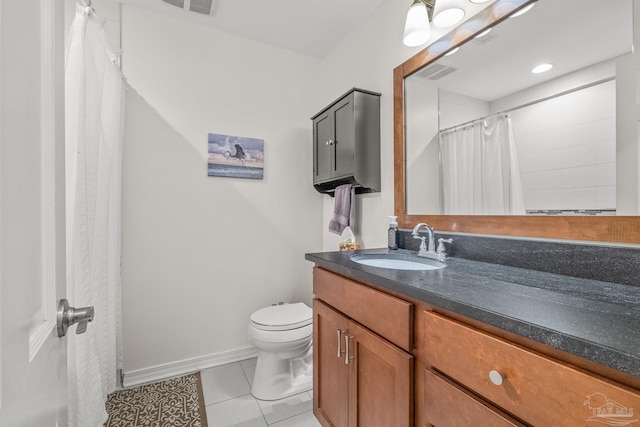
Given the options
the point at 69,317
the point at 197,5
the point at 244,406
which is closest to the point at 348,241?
the point at 244,406

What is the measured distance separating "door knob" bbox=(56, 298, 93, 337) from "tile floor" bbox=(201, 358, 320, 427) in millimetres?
1286

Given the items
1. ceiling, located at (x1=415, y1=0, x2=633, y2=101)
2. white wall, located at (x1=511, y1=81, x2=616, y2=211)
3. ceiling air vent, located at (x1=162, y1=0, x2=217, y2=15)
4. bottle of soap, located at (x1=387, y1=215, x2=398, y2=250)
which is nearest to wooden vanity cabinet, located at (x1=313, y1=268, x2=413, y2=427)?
bottle of soap, located at (x1=387, y1=215, x2=398, y2=250)

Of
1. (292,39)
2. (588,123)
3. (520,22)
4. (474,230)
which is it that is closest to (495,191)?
(474,230)

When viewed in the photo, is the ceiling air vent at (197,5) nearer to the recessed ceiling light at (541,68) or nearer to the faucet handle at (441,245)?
the recessed ceiling light at (541,68)

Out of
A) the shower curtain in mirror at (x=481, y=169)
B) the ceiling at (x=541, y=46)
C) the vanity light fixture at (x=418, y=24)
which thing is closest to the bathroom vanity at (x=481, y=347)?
the shower curtain in mirror at (x=481, y=169)

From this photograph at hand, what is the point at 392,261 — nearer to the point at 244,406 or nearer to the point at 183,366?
the point at 244,406

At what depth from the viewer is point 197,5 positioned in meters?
1.87

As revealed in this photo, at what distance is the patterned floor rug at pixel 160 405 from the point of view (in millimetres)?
1511

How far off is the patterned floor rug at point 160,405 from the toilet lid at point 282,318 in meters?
0.57

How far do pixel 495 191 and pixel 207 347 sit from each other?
215 centimetres

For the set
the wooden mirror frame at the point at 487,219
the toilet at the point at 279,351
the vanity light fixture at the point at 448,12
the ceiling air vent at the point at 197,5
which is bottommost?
the toilet at the point at 279,351

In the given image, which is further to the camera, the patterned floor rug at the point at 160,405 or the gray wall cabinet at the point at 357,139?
the gray wall cabinet at the point at 357,139

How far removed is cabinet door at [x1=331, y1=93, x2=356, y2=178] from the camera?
69.5 inches

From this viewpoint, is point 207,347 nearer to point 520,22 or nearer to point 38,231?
point 38,231
